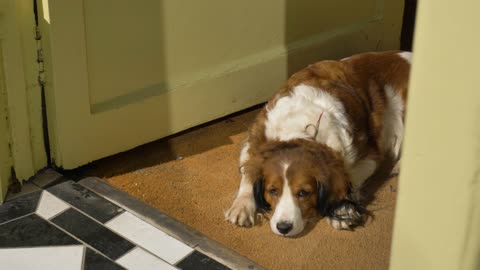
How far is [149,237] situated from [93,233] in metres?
0.18

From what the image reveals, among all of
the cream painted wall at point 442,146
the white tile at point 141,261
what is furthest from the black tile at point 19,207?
the cream painted wall at point 442,146

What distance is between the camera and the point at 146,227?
2.48m

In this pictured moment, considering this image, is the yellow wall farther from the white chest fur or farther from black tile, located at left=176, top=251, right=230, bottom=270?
the white chest fur

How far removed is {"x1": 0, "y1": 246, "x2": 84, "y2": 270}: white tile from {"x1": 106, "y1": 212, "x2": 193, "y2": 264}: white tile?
0.51 feet

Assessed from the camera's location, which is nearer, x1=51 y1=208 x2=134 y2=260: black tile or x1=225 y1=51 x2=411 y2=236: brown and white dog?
x1=51 y1=208 x2=134 y2=260: black tile

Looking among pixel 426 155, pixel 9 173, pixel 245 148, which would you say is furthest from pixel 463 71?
pixel 9 173

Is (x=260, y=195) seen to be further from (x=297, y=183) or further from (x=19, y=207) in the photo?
(x=19, y=207)

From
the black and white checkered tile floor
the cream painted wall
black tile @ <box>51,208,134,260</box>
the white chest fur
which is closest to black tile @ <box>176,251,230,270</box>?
the black and white checkered tile floor

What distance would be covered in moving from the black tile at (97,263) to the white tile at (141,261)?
0.08 feet

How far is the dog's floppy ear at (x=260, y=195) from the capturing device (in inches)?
100

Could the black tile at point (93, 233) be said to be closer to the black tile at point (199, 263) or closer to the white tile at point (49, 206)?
the white tile at point (49, 206)

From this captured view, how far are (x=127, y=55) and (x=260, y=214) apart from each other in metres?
0.73

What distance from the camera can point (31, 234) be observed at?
246 centimetres

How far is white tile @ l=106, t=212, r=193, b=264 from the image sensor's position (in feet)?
7.70
